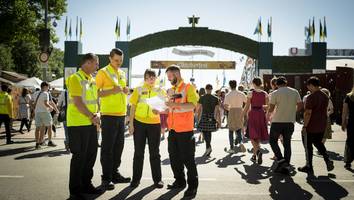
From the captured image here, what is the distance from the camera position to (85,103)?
5.38 m

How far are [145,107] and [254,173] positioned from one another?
2.91m

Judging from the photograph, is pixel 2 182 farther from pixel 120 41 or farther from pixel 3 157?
pixel 120 41

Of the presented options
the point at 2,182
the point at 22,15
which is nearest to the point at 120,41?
the point at 22,15

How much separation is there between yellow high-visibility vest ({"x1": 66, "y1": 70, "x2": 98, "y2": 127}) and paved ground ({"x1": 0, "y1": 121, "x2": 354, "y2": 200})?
3.75 ft

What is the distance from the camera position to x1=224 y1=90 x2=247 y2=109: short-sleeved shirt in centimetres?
1080

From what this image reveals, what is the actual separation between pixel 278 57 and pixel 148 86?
2409cm

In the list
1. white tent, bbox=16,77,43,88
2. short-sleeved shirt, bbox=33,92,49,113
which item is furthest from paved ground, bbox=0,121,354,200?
white tent, bbox=16,77,43,88

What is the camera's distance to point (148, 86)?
6211 mm

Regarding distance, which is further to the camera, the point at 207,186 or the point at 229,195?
the point at 207,186

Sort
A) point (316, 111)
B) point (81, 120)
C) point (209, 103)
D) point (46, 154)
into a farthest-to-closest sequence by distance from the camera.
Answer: point (209, 103), point (46, 154), point (316, 111), point (81, 120)

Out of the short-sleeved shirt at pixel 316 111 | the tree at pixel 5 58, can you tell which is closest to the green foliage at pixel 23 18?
the short-sleeved shirt at pixel 316 111

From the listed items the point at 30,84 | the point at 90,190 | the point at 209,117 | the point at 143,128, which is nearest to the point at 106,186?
the point at 90,190

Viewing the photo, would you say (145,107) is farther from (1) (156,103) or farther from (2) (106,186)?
(2) (106,186)

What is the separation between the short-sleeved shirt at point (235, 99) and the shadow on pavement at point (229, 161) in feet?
5.71
